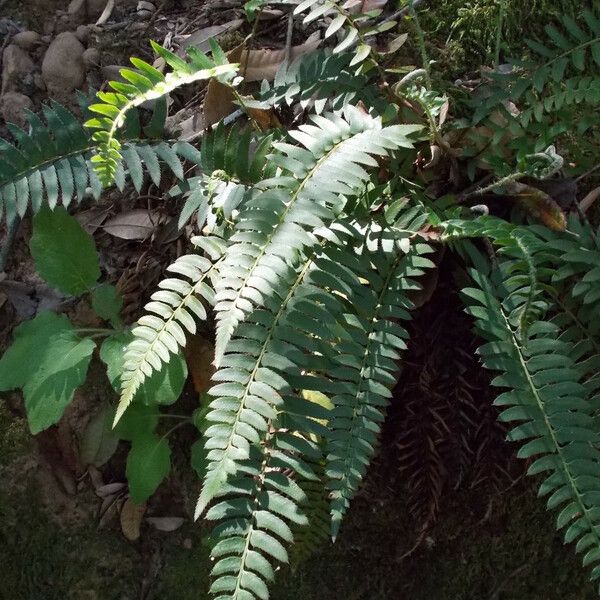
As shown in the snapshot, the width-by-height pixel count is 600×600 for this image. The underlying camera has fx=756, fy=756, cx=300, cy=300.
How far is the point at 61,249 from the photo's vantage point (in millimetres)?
2309

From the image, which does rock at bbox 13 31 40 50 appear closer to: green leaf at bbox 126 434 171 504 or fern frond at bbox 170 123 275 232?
fern frond at bbox 170 123 275 232

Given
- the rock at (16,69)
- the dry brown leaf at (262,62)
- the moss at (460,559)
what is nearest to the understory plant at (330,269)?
the dry brown leaf at (262,62)

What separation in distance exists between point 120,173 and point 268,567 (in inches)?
43.3

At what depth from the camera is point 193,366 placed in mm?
2314

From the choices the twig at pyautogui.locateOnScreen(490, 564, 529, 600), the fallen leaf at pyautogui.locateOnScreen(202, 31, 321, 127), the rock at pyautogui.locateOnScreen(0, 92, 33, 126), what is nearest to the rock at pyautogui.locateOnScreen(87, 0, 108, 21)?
the rock at pyautogui.locateOnScreen(0, 92, 33, 126)

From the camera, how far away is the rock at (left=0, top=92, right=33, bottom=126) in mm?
2545

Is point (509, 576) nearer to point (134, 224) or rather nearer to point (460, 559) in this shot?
point (460, 559)

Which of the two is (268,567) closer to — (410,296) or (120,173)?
(410,296)

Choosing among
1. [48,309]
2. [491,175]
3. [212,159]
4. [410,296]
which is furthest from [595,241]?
[48,309]

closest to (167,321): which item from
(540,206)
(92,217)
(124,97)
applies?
(124,97)

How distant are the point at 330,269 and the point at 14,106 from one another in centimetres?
138

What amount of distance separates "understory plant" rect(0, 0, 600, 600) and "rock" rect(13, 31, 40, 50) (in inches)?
26.2

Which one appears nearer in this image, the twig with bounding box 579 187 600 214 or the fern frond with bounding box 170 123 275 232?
the fern frond with bounding box 170 123 275 232

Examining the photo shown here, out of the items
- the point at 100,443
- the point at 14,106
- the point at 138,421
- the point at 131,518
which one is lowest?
the point at 131,518
